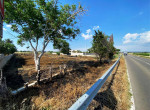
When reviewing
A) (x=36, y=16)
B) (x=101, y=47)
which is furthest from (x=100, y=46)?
(x=36, y=16)

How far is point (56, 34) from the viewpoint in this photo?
8516 millimetres

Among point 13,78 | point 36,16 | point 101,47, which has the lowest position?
point 13,78

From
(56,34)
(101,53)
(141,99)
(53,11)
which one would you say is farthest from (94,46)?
(141,99)

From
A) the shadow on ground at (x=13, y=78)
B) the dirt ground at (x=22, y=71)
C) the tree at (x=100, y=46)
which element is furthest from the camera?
the tree at (x=100, y=46)

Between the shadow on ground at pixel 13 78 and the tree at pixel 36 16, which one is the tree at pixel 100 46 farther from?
the shadow on ground at pixel 13 78

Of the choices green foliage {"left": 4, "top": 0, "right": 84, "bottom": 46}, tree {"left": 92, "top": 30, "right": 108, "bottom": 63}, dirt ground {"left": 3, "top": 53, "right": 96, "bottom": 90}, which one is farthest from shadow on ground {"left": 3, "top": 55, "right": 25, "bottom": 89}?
tree {"left": 92, "top": 30, "right": 108, "bottom": 63}

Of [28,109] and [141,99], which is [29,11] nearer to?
[28,109]

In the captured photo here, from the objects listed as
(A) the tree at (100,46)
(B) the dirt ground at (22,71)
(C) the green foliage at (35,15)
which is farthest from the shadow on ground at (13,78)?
(A) the tree at (100,46)

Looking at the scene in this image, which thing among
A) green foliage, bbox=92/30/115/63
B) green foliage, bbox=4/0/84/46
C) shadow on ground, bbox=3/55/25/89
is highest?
green foliage, bbox=4/0/84/46

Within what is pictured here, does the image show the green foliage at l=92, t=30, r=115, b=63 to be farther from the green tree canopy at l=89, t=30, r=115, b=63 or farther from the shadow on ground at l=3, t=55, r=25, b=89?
the shadow on ground at l=3, t=55, r=25, b=89

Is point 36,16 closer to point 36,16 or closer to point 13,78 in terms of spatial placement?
point 36,16

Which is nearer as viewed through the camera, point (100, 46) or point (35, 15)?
point (35, 15)

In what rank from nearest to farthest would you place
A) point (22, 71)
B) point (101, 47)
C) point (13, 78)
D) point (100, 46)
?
point (13, 78)
point (22, 71)
point (101, 47)
point (100, 46)

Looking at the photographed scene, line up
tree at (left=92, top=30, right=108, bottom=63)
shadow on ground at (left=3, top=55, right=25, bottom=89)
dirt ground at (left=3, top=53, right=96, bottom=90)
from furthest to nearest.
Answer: tree at (left=92, top=30, right=108, bottom=63) < dirt ground at (left=3, top=53, right=96, bottom=90) < shadow on ground at (left=3, top=55, right=25, bottom=89)
